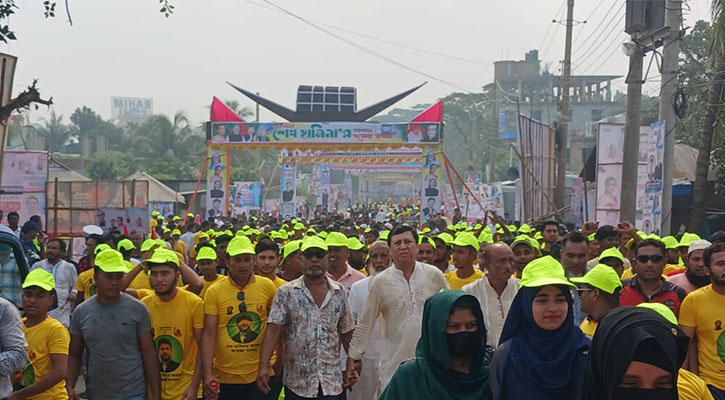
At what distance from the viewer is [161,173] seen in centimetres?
5803

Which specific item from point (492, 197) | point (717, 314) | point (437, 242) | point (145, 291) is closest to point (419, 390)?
point (717, 314)

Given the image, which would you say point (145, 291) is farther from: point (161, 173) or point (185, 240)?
point (161, 173)

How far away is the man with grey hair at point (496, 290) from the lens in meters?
6.24

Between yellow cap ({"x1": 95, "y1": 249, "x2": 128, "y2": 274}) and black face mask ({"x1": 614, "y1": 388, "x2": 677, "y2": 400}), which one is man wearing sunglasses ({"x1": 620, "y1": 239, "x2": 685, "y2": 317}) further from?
black face mask ({"x1": 614, "y1": 388, "x2": 677, "y2": 400})

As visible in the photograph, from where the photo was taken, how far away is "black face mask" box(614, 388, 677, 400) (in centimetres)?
295

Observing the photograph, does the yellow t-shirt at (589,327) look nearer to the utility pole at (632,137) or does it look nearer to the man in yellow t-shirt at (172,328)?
the man in yellow t-shirt at (172,328)

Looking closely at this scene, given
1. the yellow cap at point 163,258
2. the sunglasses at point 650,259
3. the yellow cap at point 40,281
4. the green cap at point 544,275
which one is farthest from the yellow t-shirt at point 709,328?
the yellow cap at point 40,281

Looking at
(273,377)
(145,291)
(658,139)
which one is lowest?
(273,377)

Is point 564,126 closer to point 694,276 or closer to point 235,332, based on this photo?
point 694,276

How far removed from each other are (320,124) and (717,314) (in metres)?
23.6

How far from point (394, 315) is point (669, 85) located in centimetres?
877

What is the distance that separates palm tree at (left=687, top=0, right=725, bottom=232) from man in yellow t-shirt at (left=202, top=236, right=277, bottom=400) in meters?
12.9

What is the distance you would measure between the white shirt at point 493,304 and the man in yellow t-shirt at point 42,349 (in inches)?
108

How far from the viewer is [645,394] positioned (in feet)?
9.68
